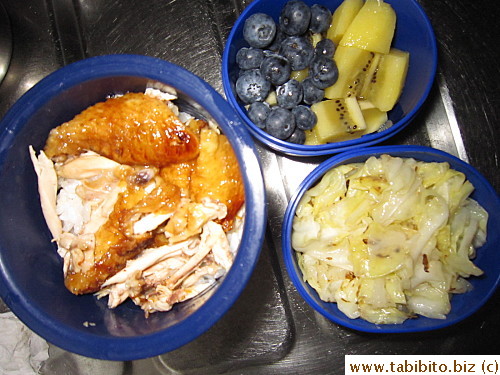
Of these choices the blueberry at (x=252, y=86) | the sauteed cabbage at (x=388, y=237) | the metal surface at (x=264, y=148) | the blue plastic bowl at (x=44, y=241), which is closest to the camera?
the blue plastic bowl at (x=44, y=241)

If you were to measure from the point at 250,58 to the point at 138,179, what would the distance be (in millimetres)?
481

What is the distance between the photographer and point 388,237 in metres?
1.08

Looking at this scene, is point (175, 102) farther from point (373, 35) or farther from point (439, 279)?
point (439, 279)

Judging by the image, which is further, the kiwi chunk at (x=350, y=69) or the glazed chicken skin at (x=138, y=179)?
the kiwi chunk at (x=350, y=69)

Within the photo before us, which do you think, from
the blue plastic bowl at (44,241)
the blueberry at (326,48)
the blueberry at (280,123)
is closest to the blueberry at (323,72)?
the blueberry at (326,48)

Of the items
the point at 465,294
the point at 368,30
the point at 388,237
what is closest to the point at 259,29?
the point at 368,30

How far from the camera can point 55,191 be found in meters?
1.01

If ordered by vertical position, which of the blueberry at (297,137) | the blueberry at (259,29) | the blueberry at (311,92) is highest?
the blueberry at (259,29)

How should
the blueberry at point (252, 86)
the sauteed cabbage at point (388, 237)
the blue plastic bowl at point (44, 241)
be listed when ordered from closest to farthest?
the blue plastic bowl at point (44, 241) → the sauteed cabbage at point (388, 237) → the blueberry at point (252, 86)

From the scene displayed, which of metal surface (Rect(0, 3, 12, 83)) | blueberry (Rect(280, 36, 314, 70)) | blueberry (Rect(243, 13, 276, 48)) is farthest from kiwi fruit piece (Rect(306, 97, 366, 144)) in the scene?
metal surface (Rect(0, 3, 12, 83))

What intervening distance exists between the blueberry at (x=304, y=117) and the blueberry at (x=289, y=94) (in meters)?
0.02

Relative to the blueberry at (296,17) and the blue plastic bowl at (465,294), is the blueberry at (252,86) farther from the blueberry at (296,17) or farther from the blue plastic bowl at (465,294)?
the blue plastic bowl at (465,294)

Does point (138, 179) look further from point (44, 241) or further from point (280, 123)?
point (280, 123)

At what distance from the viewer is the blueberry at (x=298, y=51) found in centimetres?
120
